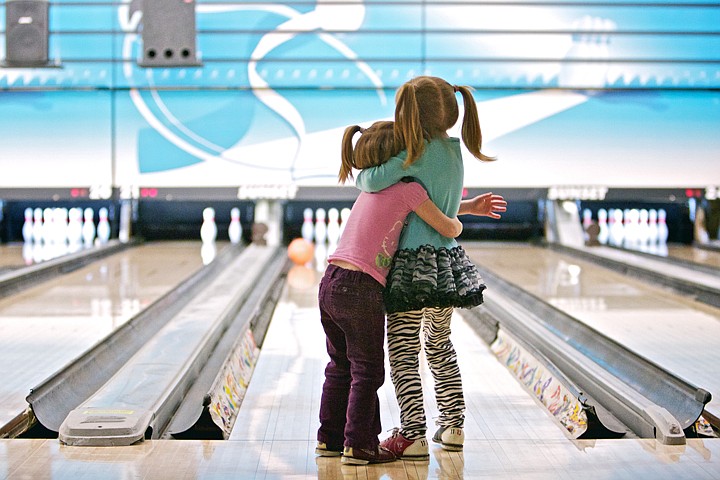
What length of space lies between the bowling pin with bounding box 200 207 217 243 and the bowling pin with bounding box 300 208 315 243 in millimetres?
809

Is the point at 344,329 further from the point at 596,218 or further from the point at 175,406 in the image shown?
the point at 596,218

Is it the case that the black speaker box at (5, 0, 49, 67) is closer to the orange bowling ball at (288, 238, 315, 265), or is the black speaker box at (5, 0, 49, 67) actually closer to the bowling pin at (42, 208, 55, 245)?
the bowling pin at (42, 208, 55, 245)

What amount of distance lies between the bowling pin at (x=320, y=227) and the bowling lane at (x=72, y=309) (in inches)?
49.1

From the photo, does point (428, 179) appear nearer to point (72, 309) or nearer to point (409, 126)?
point (409, 126)

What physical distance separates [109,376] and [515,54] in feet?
19.7

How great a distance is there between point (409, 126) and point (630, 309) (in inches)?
132

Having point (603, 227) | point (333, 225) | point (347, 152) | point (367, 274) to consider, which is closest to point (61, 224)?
point (333, 225)

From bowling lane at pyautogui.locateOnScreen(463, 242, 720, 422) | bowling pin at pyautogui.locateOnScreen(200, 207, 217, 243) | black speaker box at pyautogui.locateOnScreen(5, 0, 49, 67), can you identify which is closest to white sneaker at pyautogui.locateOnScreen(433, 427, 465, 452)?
bowling lane at pyautogui.locateOnScreen(463, 242, 720, 422)

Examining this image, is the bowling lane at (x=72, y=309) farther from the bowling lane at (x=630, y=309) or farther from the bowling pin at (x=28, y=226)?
the bowling lane at (x=630, y=309)

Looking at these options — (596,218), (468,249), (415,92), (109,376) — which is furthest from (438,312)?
(596,218)

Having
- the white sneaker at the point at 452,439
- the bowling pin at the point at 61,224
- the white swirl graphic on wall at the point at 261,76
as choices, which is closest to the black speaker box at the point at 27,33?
the white swirl graphic on wall at the point at 261,76

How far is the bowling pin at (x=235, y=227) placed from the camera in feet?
29.0

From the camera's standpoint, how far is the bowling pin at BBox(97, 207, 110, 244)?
8.79m

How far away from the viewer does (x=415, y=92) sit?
8.47 feet
